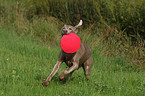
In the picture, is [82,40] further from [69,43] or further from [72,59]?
[69,43]

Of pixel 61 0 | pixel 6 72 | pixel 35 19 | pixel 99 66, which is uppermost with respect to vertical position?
pixel 61 0

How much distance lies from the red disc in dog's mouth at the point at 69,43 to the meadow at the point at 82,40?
2.75 feet

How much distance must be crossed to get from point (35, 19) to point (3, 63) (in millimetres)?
5829

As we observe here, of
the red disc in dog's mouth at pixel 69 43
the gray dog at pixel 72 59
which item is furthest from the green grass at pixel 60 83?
the red disc in dog's mouth at pixel 69 43

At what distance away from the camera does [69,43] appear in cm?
517

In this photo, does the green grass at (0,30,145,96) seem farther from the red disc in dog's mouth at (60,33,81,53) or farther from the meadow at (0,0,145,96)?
the red disc in dog's mouth at (60,33,81,53)

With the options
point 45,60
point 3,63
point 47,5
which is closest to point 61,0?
point 47,5

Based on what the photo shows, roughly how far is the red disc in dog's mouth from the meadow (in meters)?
0.84

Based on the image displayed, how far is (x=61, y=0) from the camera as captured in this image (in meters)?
12.4

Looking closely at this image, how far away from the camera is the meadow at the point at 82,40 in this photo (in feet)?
17.7

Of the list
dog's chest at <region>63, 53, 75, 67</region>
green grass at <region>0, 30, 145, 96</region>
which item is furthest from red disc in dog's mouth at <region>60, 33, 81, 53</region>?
green grass at <region>0, 30, 145, 96</region>

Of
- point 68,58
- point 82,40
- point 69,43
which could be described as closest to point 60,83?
point 68,58

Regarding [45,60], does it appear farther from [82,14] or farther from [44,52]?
[82,14]

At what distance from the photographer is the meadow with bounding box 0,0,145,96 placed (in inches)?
213
